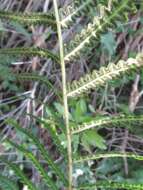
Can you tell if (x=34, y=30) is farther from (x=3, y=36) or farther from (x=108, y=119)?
(x=108, y=119)

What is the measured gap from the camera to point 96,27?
0.82 metres

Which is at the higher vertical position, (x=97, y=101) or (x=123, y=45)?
(x=123, y=45)

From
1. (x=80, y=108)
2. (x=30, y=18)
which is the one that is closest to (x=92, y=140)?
(x=80, y=108)

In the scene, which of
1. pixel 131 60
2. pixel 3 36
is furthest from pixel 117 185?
pixel 3 36

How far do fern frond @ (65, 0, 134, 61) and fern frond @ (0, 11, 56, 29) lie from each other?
0.06 meters

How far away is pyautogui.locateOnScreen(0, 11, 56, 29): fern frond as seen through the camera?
2.72ft

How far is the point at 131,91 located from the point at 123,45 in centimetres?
27

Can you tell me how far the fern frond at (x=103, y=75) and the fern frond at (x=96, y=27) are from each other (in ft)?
0.17

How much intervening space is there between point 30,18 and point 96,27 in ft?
0.44

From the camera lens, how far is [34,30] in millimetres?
2324

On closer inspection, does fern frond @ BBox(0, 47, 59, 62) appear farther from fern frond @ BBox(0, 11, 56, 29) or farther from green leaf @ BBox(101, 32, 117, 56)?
green leaf @ BBox(101, 32, 117, 56)

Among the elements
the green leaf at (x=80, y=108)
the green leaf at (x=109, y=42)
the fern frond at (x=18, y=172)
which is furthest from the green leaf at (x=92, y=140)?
the fern frond at (x=18, y=172)

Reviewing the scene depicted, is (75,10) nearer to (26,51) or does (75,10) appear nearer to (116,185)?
(26,51)

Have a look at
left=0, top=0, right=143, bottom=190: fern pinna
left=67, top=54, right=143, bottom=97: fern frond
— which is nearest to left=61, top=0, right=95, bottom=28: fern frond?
left=0, top=0, right=143, bottom=190: fern pinna
